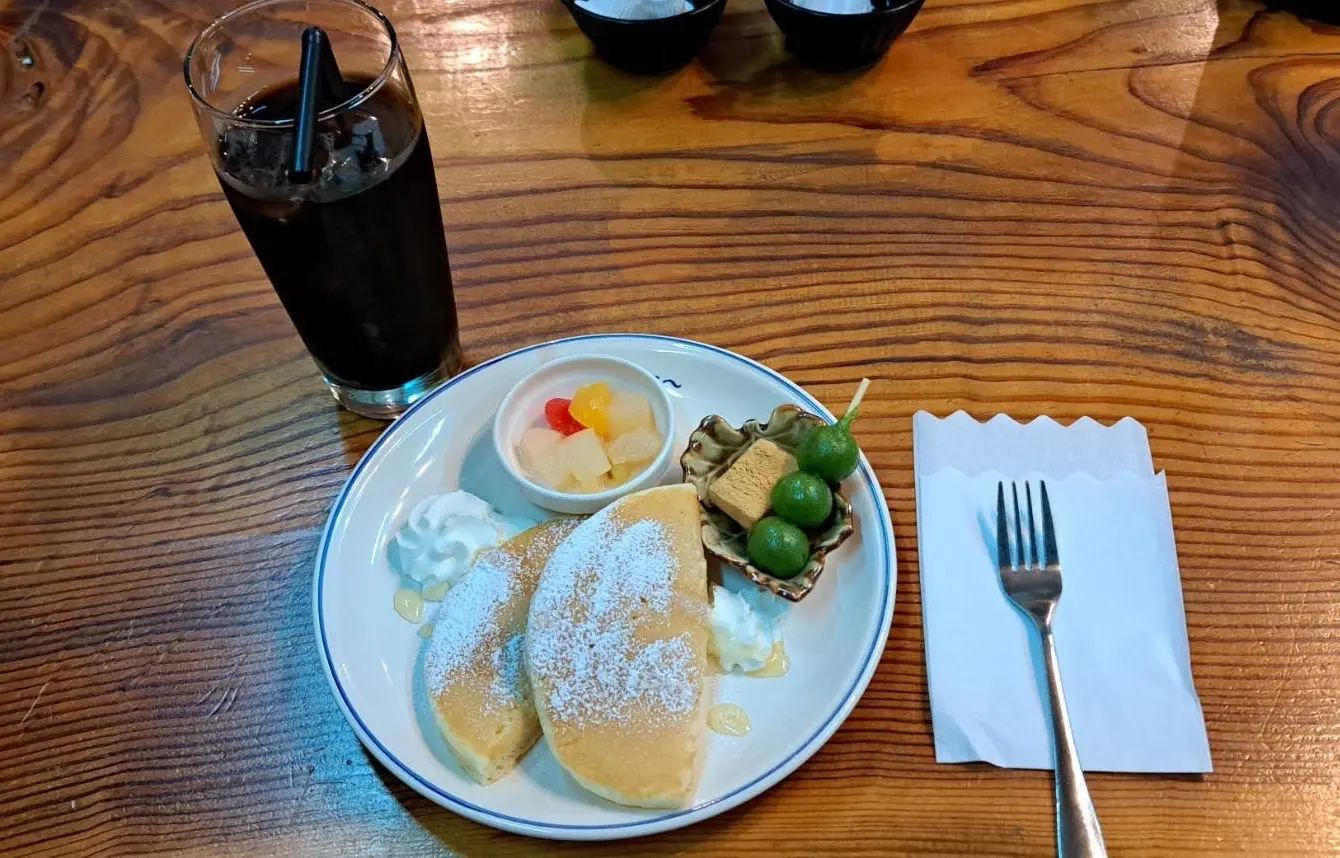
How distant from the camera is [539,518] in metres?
1.24

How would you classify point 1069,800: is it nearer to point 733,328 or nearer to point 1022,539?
point 1022,539

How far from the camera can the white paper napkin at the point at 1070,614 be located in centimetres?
103

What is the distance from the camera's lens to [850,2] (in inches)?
63.7

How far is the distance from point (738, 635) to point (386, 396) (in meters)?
0.60

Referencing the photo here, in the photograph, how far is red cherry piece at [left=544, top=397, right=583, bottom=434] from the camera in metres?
1.25

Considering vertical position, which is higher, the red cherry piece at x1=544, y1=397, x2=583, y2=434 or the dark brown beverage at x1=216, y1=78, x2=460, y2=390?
the dark brown beverage at x1=216, y1=78, x2=460, y2=390

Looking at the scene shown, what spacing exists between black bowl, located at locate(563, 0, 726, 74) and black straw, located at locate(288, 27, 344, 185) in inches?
26.3

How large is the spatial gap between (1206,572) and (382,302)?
3.45 feet

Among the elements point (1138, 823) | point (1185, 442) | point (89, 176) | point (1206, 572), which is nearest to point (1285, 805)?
point (1138, 823)

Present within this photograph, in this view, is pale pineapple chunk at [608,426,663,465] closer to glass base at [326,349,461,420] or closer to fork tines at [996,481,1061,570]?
glass base at [326,349,461,420]

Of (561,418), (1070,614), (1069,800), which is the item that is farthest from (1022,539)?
(561,418)

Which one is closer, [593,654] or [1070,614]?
[593,654]

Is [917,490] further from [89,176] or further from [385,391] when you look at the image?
[89,176]

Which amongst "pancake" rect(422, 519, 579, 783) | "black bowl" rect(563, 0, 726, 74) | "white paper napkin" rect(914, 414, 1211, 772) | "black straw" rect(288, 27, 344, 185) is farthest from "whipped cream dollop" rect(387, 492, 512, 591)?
"black bowl" rect(563, 0, 726, 74)
